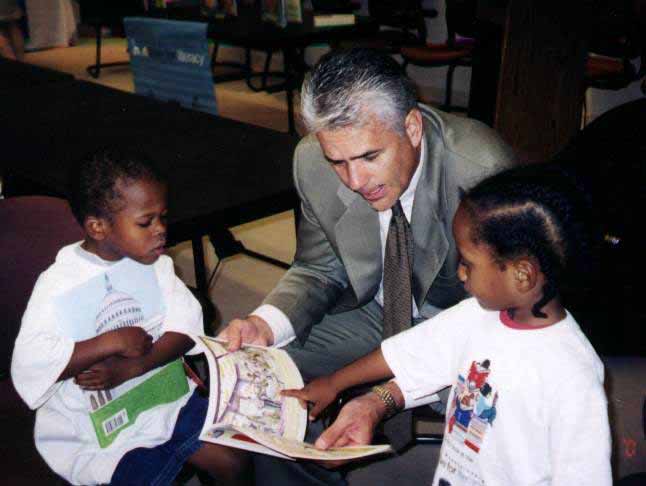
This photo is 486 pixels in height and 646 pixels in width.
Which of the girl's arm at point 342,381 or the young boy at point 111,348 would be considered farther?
the girl's arm at point 342,381

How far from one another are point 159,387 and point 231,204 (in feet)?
1.95

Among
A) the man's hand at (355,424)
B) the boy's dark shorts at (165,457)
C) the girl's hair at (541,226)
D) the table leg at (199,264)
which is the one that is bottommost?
the table leg at (199,264)

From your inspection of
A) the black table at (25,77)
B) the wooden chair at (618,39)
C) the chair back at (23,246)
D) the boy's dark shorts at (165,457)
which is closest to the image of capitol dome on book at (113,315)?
the boy's dark shorts at (165,457)

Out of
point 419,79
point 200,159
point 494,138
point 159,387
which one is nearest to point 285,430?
point 159,387

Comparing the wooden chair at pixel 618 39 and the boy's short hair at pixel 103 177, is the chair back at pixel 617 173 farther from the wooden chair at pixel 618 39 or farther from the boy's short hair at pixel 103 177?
the wooden chair at pixel 618 39

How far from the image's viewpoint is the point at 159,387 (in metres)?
1.58

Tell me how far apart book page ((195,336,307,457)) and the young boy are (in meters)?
0.15

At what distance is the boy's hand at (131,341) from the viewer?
4.75ft

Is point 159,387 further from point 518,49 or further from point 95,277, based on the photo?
point 518,49

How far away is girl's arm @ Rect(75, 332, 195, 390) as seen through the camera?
4.73 feet

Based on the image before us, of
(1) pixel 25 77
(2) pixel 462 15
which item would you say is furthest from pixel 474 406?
(2) pixel 462 15

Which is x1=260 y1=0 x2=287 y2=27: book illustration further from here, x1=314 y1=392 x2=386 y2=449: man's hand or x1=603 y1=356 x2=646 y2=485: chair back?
x1=314 y1=392 x2=386 y2=449: man's hand

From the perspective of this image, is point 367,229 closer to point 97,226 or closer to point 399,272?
point 399,272

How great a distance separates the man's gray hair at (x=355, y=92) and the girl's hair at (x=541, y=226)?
37 centimetres
